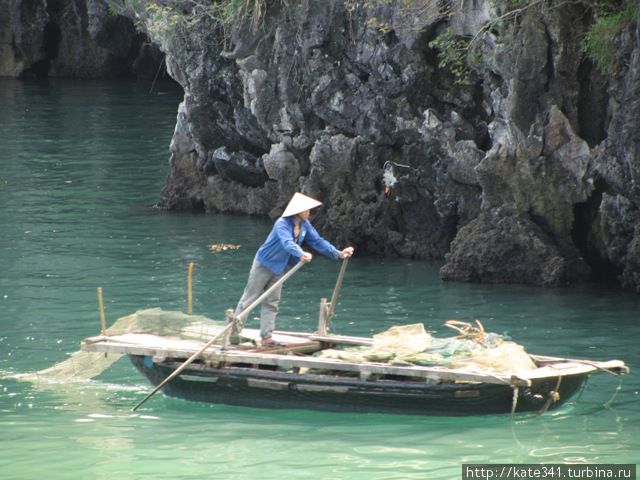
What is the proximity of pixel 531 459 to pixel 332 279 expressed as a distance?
8.56 m

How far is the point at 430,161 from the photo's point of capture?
21.6 meters

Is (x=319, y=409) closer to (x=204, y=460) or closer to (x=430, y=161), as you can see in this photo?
(x=204, y=460)

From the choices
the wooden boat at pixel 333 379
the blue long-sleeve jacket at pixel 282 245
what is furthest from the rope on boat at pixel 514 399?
the blue long-sleeve jacket at pixel 282 245

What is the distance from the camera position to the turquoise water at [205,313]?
12055 millimetres

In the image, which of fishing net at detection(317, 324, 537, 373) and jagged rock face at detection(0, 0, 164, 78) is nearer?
fishing net at detection(317, 324, 537, 373)

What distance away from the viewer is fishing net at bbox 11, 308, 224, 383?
14453mm

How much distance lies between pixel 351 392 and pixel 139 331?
283cm

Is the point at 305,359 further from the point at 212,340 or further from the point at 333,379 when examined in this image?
the point at 212,340

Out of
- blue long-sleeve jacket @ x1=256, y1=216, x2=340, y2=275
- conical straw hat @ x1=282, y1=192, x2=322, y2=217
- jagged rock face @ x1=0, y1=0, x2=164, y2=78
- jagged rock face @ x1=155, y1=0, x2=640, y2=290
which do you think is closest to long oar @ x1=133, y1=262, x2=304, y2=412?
blue long-sleeve jacket @ x1=256, y1=216, x2=340, y2=275

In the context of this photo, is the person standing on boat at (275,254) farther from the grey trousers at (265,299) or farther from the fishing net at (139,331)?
the fishing net at (139,331)

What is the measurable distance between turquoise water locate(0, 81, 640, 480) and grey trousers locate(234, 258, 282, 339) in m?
1.00

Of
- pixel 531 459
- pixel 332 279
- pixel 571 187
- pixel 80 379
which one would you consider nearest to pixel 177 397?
pixel 80 379

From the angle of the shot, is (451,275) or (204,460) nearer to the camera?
(204,460)

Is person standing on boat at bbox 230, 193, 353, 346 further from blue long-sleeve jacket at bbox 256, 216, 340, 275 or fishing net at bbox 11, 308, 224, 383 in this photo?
fishing net at bbox 11, 308, 224, 383
